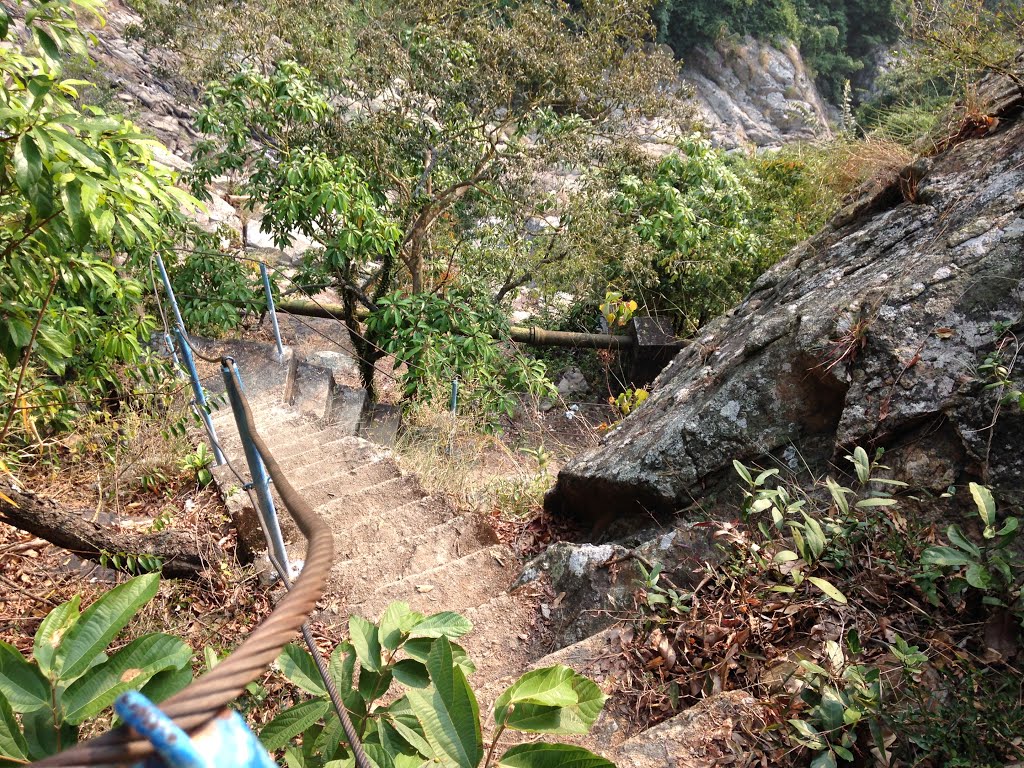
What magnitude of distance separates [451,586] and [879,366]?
199 cm

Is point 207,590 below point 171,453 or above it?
below

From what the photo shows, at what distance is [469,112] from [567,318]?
3.68 m

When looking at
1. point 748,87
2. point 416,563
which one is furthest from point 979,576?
point 748,87

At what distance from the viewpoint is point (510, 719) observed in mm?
1253

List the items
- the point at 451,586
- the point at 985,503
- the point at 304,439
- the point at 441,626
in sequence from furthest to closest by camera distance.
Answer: the point at 304,439
the point at 451,586
the point at 985,503
the point at 441,626

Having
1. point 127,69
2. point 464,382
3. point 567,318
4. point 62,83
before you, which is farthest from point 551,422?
point 127,69

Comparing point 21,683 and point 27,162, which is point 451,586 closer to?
point 21,683

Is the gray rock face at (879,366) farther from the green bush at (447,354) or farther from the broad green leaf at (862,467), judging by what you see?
the green bush at (447,354)

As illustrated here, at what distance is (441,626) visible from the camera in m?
1.47

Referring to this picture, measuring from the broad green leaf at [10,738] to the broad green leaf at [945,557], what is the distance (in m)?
1.89

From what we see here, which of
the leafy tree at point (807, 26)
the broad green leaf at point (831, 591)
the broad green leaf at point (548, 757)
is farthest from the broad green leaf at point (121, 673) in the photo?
the leafy tree at point (807, 26)

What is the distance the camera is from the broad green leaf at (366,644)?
1381 mm

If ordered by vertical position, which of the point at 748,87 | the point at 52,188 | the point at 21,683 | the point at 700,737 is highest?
the point at 52,188

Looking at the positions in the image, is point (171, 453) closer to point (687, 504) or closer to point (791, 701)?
point (687, 504)
